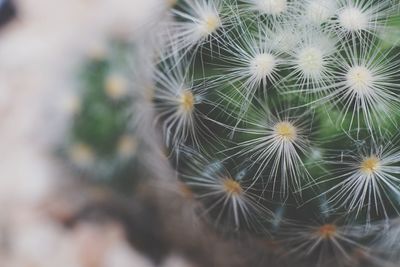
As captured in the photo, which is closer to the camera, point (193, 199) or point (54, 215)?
point (193, 199)

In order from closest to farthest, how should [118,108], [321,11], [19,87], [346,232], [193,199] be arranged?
[321,11] < [346,232] < [193,199] < [118,108] < [19,87]

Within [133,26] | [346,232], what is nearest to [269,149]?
[346,232]

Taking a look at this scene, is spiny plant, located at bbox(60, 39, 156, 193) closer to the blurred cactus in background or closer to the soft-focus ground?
the soft-focus ground

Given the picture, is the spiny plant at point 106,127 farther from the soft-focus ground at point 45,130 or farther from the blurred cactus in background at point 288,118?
the blurred cactus in background at point 288,118

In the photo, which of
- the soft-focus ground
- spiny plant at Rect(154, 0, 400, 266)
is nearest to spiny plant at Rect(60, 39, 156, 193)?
the soft-focus ground

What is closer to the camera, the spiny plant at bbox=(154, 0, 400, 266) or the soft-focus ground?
the spiny plant at bbox=(154, 0, 400, 266)

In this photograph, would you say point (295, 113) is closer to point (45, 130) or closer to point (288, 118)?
point (288, 118)

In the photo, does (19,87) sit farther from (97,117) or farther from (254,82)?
(254,82)
